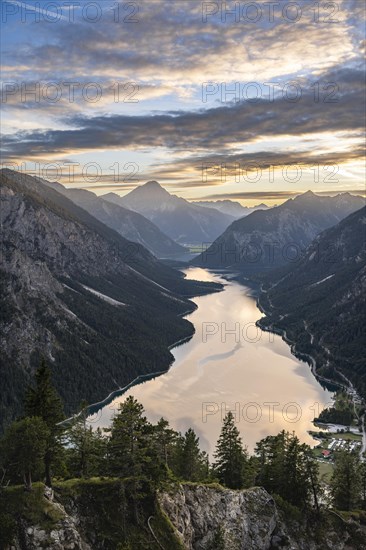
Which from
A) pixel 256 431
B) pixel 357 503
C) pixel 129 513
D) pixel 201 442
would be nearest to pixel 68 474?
pixel 129 513

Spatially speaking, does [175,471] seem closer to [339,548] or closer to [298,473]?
[298,473]

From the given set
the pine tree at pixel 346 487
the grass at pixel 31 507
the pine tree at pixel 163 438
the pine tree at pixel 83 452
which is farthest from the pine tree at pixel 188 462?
the grass at pixel 31 507

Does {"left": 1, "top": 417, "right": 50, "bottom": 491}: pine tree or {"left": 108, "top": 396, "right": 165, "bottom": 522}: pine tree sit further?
{"left": 108, "top": 396, "right": 165, "bottom": 522}: pine tree

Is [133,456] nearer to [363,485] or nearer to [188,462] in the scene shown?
[188,462]

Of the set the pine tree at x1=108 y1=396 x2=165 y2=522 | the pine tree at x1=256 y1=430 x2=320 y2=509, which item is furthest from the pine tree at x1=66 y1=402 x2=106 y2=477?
the pine tree at x1=256 y1=430 x2=320 y2=509

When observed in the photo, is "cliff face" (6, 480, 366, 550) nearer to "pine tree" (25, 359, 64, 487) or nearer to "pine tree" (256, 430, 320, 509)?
"pine tree" (256, 430, 320, 509)

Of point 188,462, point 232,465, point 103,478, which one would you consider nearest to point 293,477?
point 232,465
